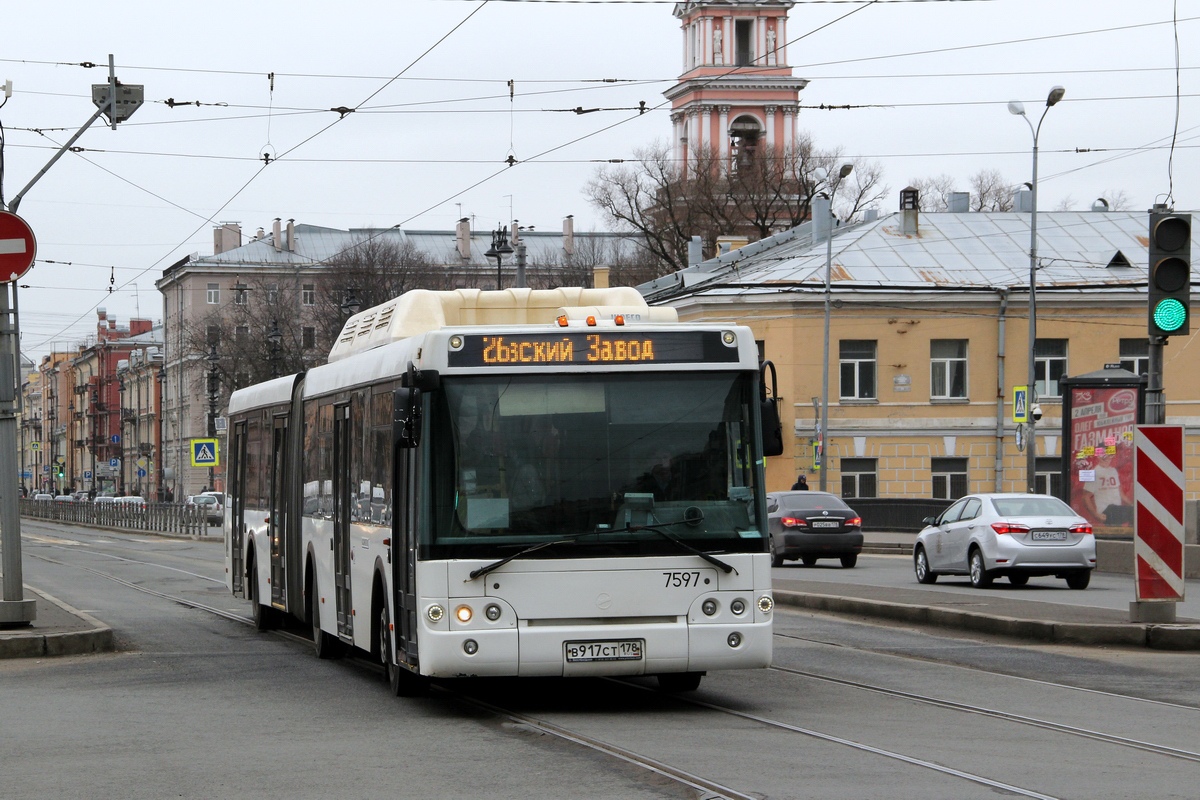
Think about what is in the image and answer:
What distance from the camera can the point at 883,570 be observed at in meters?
32.8

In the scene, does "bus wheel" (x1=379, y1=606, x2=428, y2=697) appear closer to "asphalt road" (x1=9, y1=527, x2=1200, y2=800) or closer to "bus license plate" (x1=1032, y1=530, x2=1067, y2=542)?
"asphalt road" (x1=9, y1=527, x2=1200, y2=800)

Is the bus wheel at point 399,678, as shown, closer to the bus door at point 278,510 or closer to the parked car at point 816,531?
the bus door at point 278,510

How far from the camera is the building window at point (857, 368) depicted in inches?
2114

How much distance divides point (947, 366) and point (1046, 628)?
38.0m

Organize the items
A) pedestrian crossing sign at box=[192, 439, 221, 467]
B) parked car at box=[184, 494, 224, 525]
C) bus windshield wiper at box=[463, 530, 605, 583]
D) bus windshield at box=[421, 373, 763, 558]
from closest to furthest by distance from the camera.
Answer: bus windshield wiper at box=[463, 530, 605, 583], bus windshield at box=[421, 373, 763, 558], pedestrian crossing sign at box=[192, 439, 221, 467], parked car at box=[184, 494, 224, 525]

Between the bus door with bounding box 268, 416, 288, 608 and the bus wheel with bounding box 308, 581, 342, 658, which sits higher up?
the bus door with bounding box 268, 416, 288, 608

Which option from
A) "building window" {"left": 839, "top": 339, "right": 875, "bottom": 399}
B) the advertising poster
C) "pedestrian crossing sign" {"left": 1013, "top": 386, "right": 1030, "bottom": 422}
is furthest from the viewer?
"building window" {"left": 839, "top": 339, "right": 875, "bottom": 399}

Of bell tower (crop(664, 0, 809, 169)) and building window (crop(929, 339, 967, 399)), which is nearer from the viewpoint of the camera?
building window (crop(929, 339, 967, 399))

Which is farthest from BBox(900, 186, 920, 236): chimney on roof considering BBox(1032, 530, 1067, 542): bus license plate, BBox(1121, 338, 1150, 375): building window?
BBox(1032, 530, 1067, 542): bus license plate

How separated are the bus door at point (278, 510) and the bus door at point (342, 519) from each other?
2.80 m

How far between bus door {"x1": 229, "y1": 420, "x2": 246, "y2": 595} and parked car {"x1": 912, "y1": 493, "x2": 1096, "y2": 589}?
10.4 m

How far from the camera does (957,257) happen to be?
56.1 metres

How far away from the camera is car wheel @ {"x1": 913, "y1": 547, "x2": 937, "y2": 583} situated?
89.9 feet

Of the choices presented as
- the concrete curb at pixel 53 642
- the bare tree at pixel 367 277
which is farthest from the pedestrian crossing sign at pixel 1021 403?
the concrete curb at pixel 53 642
